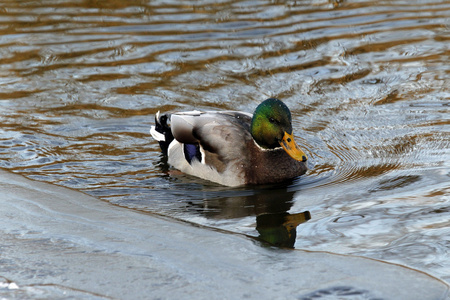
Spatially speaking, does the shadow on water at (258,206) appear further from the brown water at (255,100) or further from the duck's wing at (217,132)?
the duck's wing at (217,132)

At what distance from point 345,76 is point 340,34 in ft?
5.43

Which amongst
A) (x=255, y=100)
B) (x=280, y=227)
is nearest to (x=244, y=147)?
(x=280, y=227)

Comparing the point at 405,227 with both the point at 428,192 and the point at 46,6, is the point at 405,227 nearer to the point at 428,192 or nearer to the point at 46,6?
the point at 428,192

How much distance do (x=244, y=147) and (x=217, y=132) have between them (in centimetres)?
29

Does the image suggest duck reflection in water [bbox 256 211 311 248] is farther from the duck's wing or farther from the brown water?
the duck's wing

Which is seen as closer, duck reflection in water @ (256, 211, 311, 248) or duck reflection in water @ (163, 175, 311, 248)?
duck reflection in water @ (256, 211, 311, 248)

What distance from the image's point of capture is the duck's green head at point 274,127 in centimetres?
664

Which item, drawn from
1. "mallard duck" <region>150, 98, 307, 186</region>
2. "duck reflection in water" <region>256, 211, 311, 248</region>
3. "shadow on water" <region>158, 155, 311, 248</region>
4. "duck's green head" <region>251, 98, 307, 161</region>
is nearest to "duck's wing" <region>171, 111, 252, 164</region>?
"mallard duck" <region>150, 98, 307, 186</region>

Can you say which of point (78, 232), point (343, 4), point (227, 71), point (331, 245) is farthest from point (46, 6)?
point (331, 245)

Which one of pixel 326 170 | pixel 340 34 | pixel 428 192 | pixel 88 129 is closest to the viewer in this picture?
pixel 428 192

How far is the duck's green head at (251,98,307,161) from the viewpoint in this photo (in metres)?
6.64

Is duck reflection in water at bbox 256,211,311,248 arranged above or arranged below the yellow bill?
below

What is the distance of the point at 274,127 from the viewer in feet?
22.0

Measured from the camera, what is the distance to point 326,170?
22.8ft
